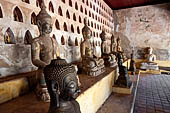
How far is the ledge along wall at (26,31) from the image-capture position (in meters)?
1.71

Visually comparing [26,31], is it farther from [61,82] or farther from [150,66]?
[150,66]

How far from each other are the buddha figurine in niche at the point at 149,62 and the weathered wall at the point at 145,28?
1.31 feet

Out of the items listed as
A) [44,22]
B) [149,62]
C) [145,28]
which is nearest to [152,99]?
[44,22]

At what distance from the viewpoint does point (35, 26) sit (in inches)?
89.6

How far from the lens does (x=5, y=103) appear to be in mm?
1432

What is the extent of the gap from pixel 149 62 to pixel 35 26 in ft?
18.2

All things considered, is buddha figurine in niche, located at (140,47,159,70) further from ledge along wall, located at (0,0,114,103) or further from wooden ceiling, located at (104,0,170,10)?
ledge along wall, located at (0,0,114,103)

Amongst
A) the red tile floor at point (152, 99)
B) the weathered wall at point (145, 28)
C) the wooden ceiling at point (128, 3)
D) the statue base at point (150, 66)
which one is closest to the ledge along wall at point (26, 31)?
the red tile floor at point (152, 99)

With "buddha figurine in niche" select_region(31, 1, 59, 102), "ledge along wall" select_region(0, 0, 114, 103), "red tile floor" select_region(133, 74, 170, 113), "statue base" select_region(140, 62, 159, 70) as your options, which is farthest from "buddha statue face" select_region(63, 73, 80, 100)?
"statue base" select_region(140, 62, 159, 70)

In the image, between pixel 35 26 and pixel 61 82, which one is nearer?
pixel 61 82

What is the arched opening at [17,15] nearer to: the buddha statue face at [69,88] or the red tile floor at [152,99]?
the buddha statue face at [69,88]

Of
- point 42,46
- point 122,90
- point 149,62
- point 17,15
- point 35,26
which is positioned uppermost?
point 17,15

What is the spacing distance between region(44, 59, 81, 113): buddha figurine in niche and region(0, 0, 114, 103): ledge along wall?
2.81 feet

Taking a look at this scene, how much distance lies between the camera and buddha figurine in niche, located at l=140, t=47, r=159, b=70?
5732 millimetres
